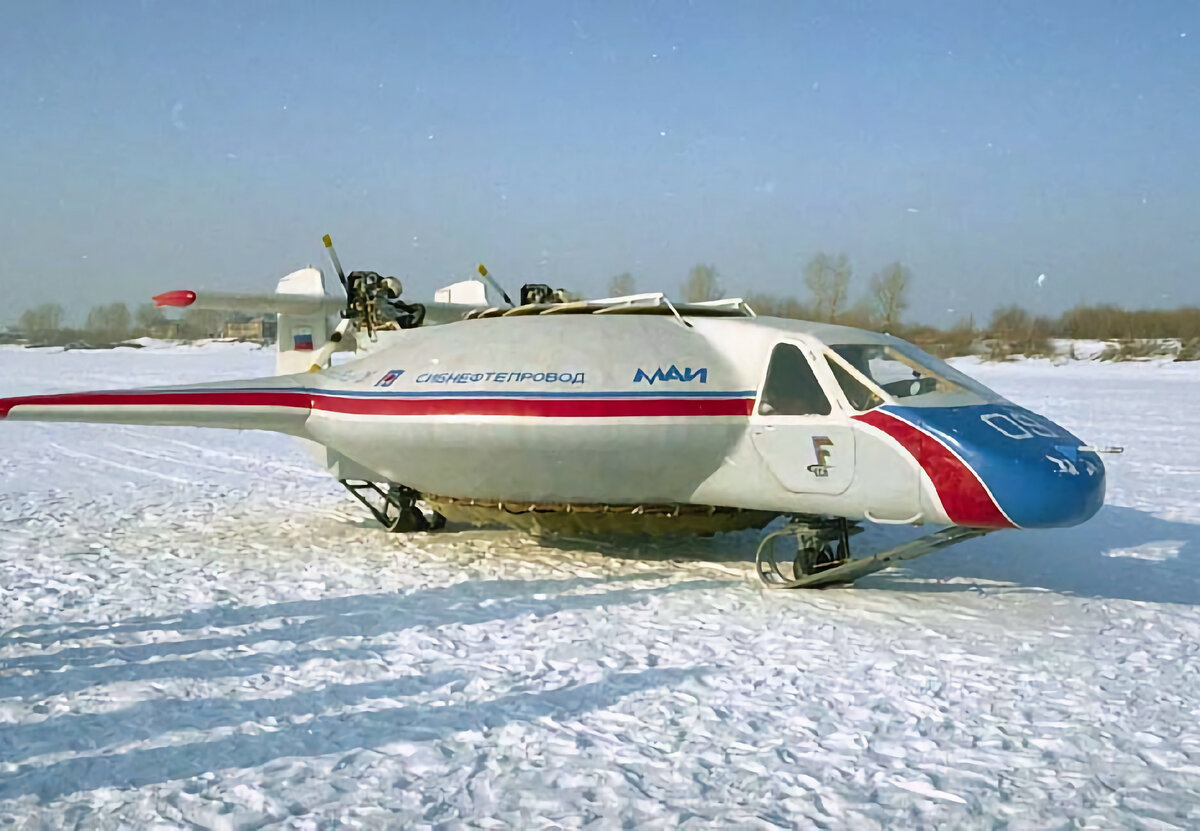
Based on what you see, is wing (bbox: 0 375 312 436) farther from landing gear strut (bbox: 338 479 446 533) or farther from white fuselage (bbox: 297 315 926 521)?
landing gear strut (bbox: 338 479 446 533)

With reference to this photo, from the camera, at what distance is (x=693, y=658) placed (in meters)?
6.18

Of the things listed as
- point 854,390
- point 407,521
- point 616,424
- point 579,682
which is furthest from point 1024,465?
point 407,521

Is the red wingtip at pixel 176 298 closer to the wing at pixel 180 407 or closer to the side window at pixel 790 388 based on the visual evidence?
the wing at pixel 180 407

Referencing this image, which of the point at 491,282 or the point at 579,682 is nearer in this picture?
the point at 579,682

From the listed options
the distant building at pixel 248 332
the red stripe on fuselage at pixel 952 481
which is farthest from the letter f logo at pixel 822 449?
the distant building at pixel 248 332

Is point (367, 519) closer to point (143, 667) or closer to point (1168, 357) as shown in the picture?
point (143, 667)

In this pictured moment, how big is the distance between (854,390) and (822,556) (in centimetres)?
152

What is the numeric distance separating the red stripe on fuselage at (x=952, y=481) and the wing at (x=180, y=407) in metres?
5.57

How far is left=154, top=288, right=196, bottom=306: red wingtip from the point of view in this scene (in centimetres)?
961

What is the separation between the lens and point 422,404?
838cm

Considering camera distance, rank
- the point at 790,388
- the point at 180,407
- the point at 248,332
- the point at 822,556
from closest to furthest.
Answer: the point at 790,388 < the point at 822,556 < the point at 180,407 < the point at 248,332

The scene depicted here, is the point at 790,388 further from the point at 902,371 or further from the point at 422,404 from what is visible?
the point at 422,404

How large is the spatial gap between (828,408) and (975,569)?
7.77 feet

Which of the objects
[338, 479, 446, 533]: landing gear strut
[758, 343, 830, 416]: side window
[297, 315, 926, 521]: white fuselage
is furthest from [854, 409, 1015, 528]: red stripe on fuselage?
[338, 479, 446, 533]: landing gear strut
